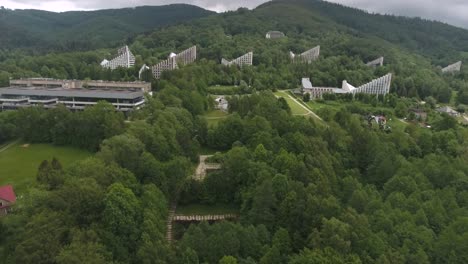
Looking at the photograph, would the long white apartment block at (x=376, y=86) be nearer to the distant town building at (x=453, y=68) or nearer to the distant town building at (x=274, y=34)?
the distant town building at (x=453, y=68)

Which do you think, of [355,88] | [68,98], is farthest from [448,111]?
[68,98]

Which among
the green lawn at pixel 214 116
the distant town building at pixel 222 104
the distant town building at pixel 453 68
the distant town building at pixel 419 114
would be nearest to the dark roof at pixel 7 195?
the green lawn at pixel 214 116

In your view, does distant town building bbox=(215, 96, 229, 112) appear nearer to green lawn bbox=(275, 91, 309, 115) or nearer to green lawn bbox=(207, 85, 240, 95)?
green lawn bbox=(207, 85, 240, 95)

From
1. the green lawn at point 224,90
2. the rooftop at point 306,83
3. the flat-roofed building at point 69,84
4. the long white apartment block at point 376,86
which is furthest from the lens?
the long white apartment block at point 376,86

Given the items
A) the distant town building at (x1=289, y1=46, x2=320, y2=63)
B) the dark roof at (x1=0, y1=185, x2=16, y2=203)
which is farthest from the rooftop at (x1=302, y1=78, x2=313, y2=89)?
the dark roof at (x1=0, y1=185, x2=16, y2=203)

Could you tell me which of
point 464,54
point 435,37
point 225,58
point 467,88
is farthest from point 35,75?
point 435,37
